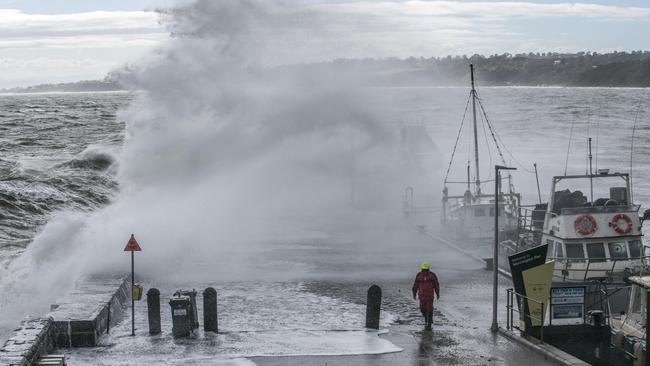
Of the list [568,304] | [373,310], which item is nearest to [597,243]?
[568,304]

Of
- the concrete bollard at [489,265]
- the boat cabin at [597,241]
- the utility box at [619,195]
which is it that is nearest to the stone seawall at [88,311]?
the concrete bollard at [489,265]

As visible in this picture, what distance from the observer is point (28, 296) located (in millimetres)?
22594

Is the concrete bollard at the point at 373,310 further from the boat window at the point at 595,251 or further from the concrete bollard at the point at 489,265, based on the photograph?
the concrete bollard at the point at 489,265

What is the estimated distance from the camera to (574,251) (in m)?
22.9

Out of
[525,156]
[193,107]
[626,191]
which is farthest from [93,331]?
[525,156]

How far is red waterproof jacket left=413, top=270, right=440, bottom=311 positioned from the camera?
18375mm

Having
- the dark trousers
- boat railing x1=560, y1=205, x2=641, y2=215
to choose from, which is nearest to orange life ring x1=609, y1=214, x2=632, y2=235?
boat railing x1=560, y1=205, x2=641, y2=215

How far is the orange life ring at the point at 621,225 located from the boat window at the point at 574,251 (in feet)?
3.05

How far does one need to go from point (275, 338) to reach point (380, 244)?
539 inches

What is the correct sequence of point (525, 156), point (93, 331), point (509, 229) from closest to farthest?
point (93, 331) < point (509, 229) < point (525, 156)

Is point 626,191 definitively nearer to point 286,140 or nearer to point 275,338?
point 275,338

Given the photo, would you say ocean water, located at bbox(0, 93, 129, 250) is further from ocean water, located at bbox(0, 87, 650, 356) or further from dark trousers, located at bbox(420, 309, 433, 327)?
dark trousers, located at bbox(420, 309, 433, 327)

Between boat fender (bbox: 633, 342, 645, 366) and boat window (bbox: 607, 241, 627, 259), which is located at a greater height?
boat window (bbox: 607, 241, 627, 259)

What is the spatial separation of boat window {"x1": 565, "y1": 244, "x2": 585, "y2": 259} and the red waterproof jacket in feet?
18.1
